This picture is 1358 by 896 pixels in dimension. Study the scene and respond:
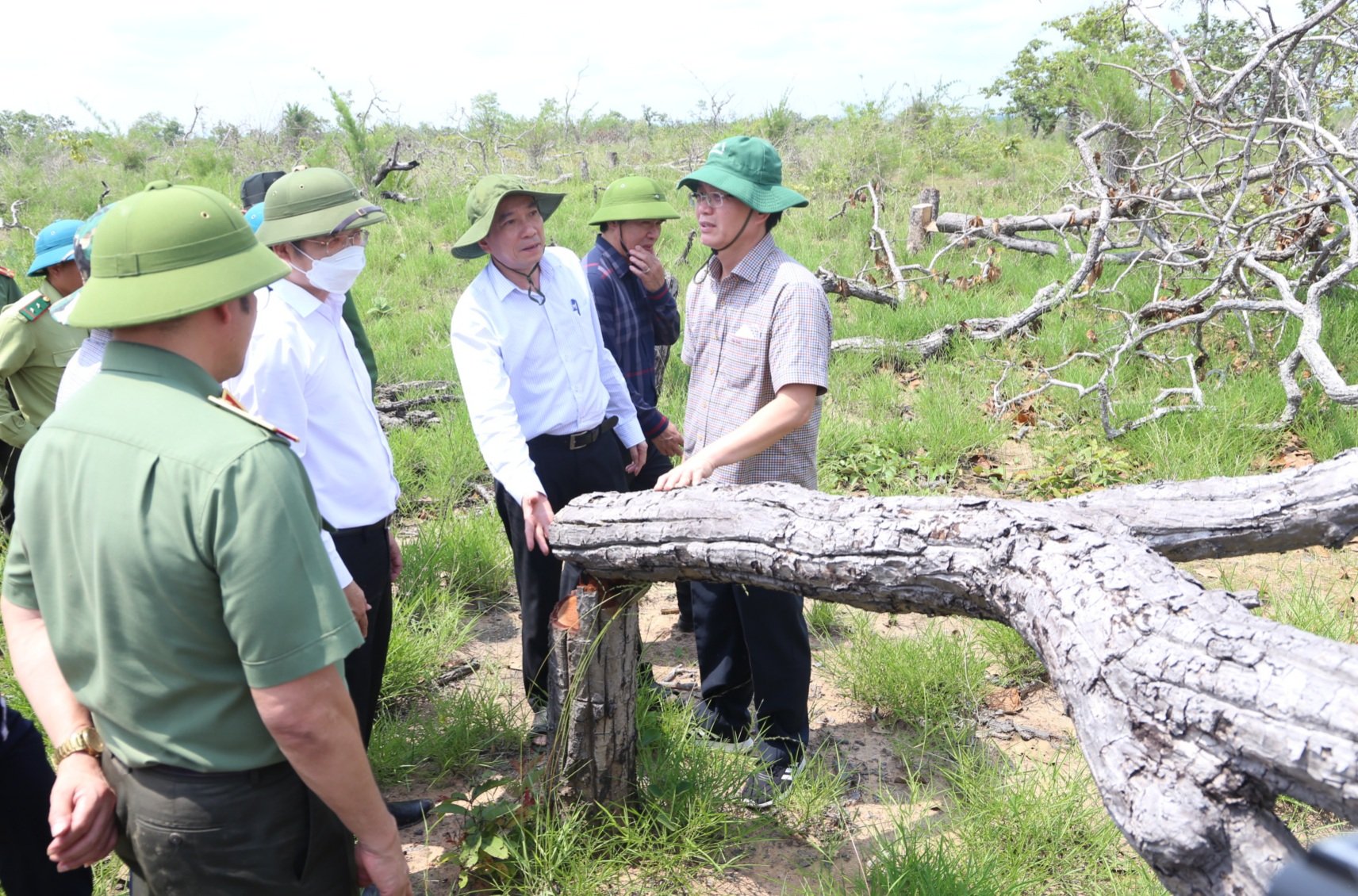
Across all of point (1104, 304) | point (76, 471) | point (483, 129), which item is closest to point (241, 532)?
point (76, 471)

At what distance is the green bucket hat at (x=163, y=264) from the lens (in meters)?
1.49

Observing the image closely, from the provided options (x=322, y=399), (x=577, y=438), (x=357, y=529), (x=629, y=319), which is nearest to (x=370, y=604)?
(x=357, y=529)

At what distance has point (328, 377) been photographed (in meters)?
2.58

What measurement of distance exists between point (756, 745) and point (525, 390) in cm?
151

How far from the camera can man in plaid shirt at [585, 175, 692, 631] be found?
4148 mm

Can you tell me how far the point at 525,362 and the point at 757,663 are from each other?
1326mm

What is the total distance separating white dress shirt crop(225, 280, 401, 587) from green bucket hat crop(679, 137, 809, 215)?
1181 mm

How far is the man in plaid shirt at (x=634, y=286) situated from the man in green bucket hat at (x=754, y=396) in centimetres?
94

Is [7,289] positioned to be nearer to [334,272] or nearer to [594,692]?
[334,272]

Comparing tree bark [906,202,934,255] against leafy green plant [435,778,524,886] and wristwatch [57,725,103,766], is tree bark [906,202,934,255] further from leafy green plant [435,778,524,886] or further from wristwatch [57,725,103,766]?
wristwatch [57,725,103,766]

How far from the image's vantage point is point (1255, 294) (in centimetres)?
618

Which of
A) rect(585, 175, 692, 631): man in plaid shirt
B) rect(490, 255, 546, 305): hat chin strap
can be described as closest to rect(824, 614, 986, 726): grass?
rect(585, 175, 692, 631): man in plaid shirt

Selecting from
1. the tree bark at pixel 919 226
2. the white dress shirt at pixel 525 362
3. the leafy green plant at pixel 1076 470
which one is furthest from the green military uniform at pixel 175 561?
the tree bark at pixel 919 226

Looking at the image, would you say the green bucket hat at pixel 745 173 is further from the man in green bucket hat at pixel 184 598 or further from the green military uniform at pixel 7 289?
the green military uniform at pixel 7 289
